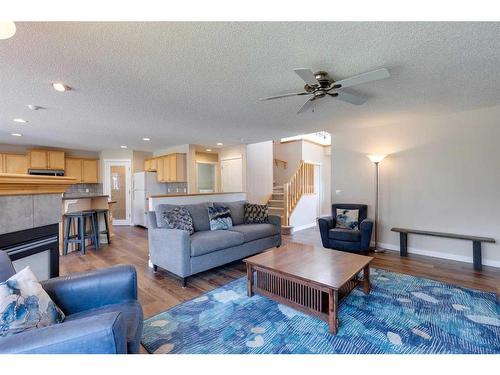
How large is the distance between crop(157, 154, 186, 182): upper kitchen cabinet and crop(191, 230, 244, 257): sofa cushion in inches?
121

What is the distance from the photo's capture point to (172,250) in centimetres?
276

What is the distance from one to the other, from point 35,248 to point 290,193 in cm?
496

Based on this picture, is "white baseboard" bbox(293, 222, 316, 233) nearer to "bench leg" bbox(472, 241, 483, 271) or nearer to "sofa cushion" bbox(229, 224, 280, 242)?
"sofa cushion" bbox(229, 224, 280, 242)

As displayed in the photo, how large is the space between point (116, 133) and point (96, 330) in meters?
4.48

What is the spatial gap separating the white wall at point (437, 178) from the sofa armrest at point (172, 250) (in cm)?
339

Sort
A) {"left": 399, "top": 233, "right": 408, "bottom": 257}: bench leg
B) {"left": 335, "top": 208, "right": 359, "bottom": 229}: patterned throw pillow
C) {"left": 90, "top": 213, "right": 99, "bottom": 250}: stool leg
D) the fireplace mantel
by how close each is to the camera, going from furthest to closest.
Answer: {"left": 90, "top": 213, "right": 99, "bottom": 250}: stool leg < {"left": 335, "top": 208, "right": 359, "bottom": 229}: patterned throw pillow < {"left": 399, "top": 233, "right": 408, "bottom": 257}: bench leg < the fireplace mantel

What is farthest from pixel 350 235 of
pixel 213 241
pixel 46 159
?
pixel 46 159

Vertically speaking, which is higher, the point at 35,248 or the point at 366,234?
the point at 35,248

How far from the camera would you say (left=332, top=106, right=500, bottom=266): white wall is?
3201mm

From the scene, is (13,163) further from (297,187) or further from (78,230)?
(297,187)

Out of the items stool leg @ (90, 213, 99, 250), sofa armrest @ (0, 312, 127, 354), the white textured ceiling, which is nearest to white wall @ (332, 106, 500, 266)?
the white textured ceiling

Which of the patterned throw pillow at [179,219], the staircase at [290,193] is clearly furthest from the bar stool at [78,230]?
the staircase at [290,193]

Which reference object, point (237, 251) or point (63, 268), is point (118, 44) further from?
point (63, 268)

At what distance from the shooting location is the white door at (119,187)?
6664 millimetres
